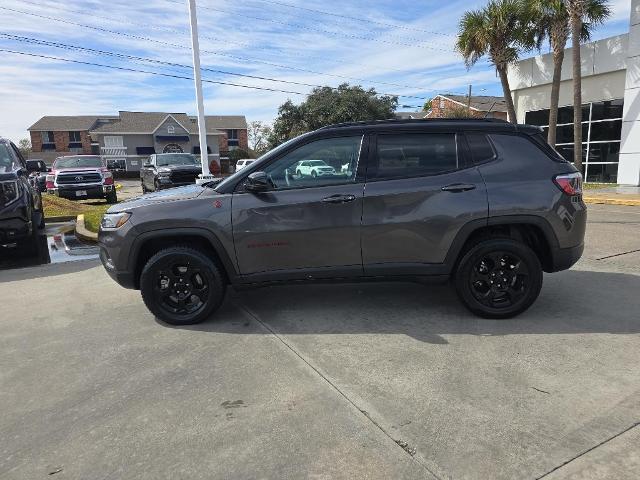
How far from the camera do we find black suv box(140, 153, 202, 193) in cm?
1620

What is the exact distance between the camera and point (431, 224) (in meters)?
4.20

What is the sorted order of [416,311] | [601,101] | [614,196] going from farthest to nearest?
1. [601,101]
2. [614,196]
3. [416,311]

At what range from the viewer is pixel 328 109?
44688 millimetres

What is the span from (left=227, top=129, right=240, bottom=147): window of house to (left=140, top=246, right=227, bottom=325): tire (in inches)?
2445

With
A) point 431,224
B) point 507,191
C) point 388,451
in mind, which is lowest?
point 388,451

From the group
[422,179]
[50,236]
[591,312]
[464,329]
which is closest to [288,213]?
[422,179]

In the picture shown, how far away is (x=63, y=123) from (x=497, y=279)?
70.8 m

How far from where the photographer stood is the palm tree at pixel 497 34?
18766mm

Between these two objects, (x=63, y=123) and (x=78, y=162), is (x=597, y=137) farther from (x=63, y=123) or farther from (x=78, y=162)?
(x=63, y=123)

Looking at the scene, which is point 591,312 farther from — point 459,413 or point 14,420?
point 14,420

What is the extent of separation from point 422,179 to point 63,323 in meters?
3.71

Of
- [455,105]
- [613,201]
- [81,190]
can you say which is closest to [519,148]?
[613,201]

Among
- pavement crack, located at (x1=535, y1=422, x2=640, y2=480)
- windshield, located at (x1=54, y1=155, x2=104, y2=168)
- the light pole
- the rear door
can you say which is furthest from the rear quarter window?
windshield, located at (x1=54, y1=155, x2=104, y2=168)

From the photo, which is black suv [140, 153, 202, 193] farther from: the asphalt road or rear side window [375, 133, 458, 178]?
rear side window [375, 133, 458, 178]
